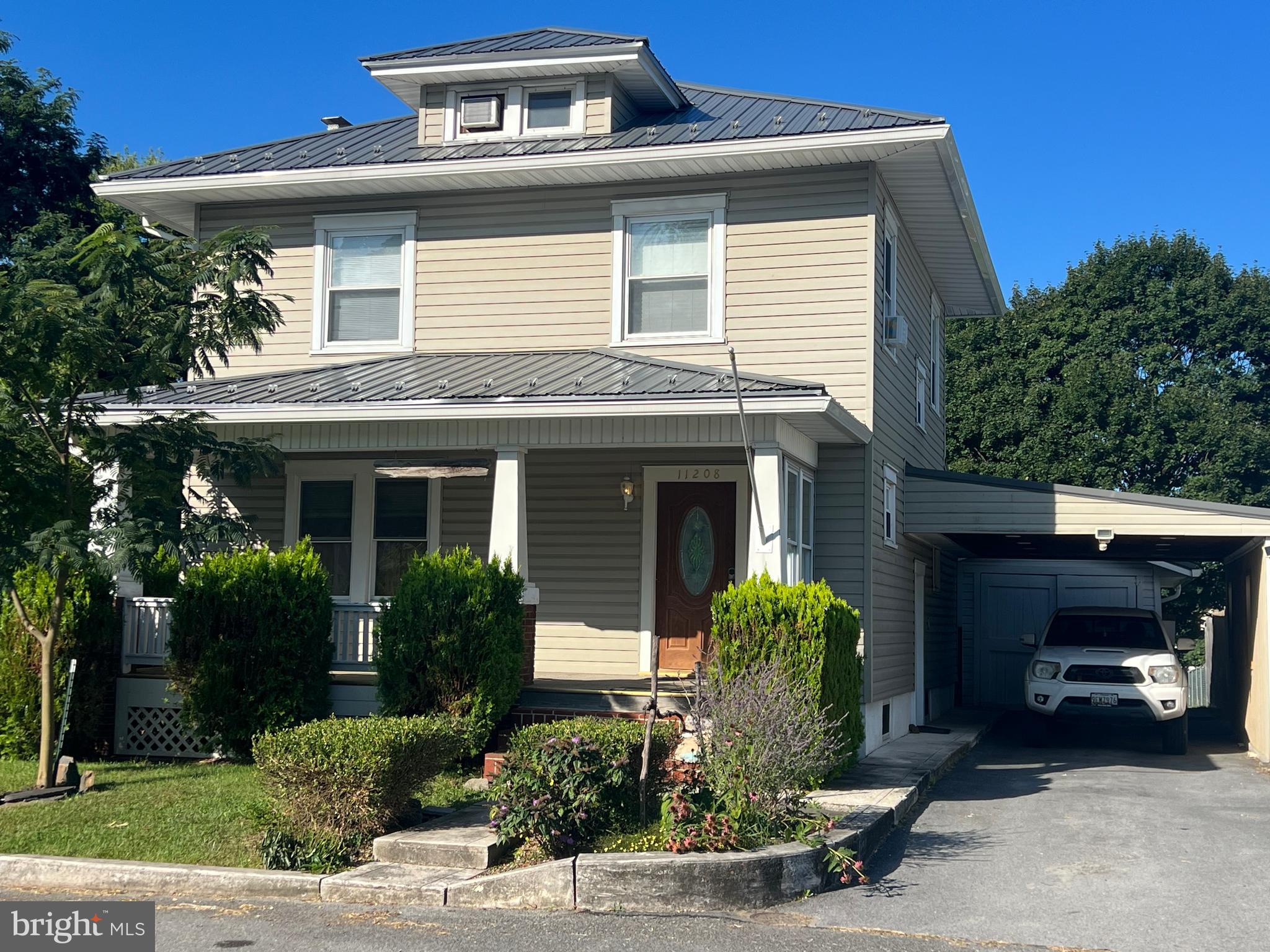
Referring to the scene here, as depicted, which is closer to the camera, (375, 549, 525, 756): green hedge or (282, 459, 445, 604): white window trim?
(375, 549, 525, 756): green hedge

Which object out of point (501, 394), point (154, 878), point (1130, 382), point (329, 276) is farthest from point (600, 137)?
point (1130, 382)

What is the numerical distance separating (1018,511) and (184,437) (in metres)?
9.73

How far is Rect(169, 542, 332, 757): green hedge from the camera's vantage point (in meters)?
11.5

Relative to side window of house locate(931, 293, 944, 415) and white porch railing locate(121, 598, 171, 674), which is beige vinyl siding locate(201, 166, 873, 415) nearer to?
white porch railing locate(121, 598, 171, 674)

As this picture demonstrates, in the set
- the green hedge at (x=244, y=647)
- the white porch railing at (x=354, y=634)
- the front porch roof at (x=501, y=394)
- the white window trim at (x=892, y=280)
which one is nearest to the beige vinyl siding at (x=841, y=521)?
the front porch roof at (x=501, y=394)

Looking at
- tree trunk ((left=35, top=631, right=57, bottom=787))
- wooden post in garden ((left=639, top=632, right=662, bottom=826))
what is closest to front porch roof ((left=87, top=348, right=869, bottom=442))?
tree trunk ((left=35, top=631, right=57, bottom=787))

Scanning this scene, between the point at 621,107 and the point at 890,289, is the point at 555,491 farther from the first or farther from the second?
the point at 621,107

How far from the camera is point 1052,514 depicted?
15.4 metres

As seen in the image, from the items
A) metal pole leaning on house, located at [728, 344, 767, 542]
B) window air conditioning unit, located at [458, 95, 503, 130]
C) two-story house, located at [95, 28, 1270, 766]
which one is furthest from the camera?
window air conditioning unit, located at [458, 95, 503, 130]

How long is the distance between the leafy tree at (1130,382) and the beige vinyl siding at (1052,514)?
15.4 meters

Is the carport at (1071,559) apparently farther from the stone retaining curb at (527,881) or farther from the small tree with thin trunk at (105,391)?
the small tree with thin trunk at (105,391)

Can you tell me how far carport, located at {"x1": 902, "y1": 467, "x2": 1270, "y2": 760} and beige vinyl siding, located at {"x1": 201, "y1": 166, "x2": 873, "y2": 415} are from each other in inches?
118

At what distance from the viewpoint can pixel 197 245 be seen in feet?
36.7

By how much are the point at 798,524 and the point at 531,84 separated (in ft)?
21.9
